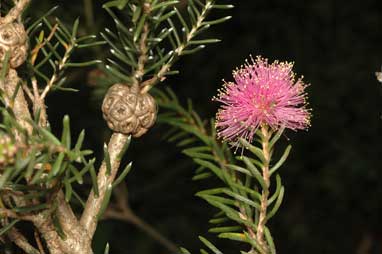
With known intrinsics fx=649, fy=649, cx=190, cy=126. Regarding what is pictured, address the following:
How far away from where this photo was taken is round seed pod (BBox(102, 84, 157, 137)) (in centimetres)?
53

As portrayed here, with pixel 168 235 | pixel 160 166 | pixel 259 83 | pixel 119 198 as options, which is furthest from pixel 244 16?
pixel 259 83

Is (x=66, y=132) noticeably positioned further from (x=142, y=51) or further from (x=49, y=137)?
(x=142, y=51)

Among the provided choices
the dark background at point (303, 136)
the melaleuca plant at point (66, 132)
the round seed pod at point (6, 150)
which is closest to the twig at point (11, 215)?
the melaleuca plant at point (66, 132)

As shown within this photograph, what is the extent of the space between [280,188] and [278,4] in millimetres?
1522

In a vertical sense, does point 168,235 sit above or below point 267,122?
below

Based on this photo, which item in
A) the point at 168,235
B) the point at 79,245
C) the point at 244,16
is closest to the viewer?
the point at 79,245

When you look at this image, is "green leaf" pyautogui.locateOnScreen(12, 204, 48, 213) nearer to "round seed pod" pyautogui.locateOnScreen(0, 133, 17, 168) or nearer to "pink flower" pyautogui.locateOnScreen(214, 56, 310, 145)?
"round seed pod" pyautogui.locateOnScreen(0, 133, 17, 168)

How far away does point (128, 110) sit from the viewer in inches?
20.8

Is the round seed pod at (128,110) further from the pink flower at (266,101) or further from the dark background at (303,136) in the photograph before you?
the dark background at (303,136)

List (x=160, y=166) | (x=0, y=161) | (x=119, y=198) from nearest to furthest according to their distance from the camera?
(x=0, y=161)
(x=119, y=198)
(x=160, y=166)

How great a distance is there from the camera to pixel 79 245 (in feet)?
1.62

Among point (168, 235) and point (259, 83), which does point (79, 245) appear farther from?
point (168, 235)

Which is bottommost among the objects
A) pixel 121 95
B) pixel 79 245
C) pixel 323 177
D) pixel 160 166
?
pixel 160 166

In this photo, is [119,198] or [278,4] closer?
[119,198]
